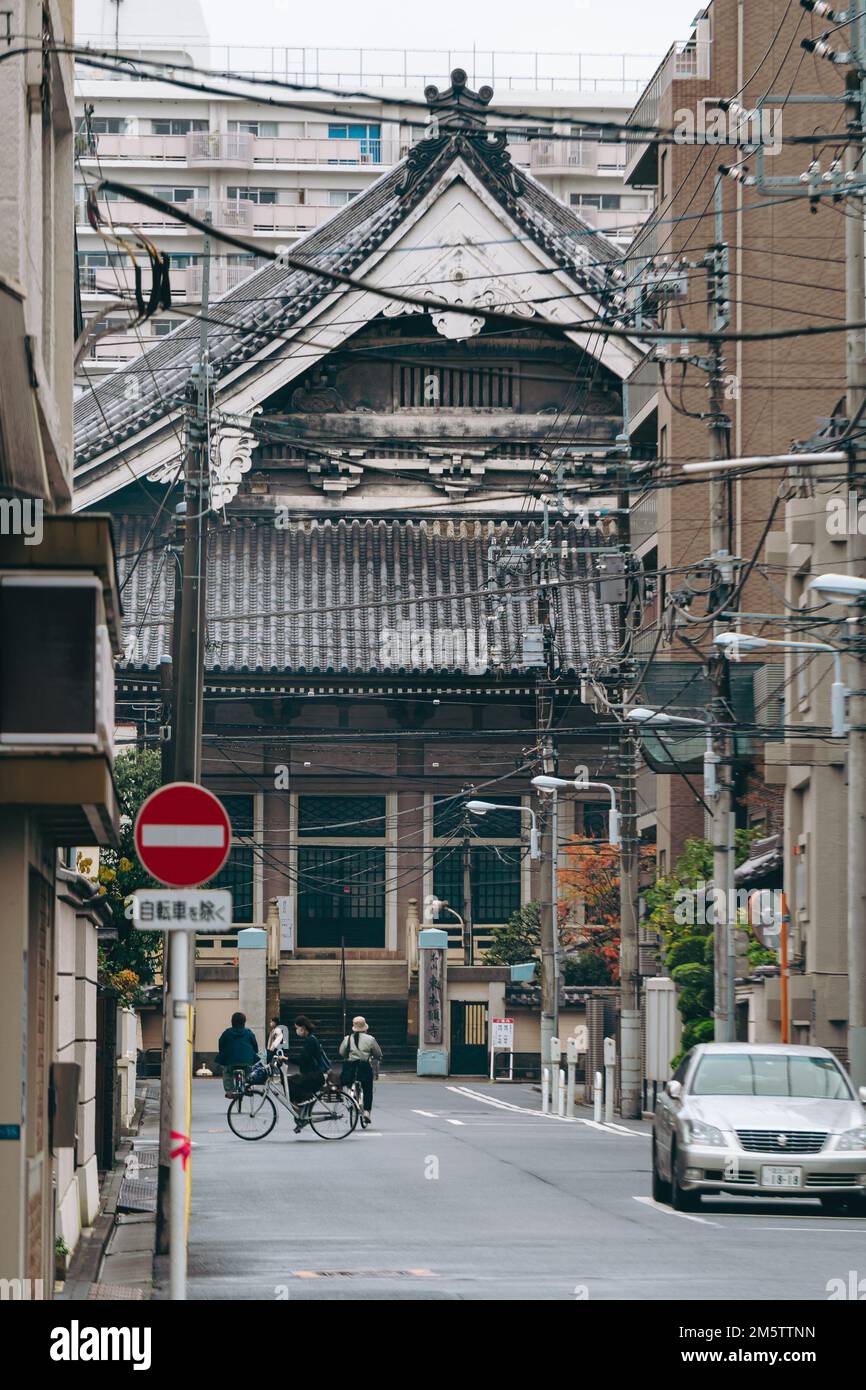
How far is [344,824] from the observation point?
56.7m

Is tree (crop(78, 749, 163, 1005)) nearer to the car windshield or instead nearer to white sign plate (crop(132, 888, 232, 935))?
the car windshield

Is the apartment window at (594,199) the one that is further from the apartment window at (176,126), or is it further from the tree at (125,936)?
the tree at (125,936)

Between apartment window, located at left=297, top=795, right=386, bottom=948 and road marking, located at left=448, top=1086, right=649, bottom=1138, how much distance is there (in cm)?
742

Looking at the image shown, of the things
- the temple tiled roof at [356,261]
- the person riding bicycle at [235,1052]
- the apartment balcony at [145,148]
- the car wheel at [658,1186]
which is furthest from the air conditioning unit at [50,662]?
the apartment balcony at [145,148]

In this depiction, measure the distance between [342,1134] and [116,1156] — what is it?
4941 mm

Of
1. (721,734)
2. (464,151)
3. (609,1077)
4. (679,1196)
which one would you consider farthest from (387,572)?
(679,1196)

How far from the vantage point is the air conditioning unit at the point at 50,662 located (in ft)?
38.4

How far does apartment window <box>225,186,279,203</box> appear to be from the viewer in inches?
3194

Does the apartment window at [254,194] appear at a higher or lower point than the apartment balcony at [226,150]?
lower

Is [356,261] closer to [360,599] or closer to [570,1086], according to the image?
[360,599]

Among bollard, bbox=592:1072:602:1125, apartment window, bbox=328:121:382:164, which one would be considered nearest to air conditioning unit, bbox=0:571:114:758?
bollard, bbox=592:1072:602:1125


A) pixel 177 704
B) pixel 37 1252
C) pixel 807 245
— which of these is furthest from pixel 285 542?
pixel 37 1252

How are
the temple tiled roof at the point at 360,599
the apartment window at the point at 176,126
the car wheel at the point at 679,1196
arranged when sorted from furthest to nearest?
the apartment window at the point at 176,126 → the temple tiled roof at the point at 360,599 → the car wheel at the point at 679,1196

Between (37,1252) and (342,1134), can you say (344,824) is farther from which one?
(37,1252)
